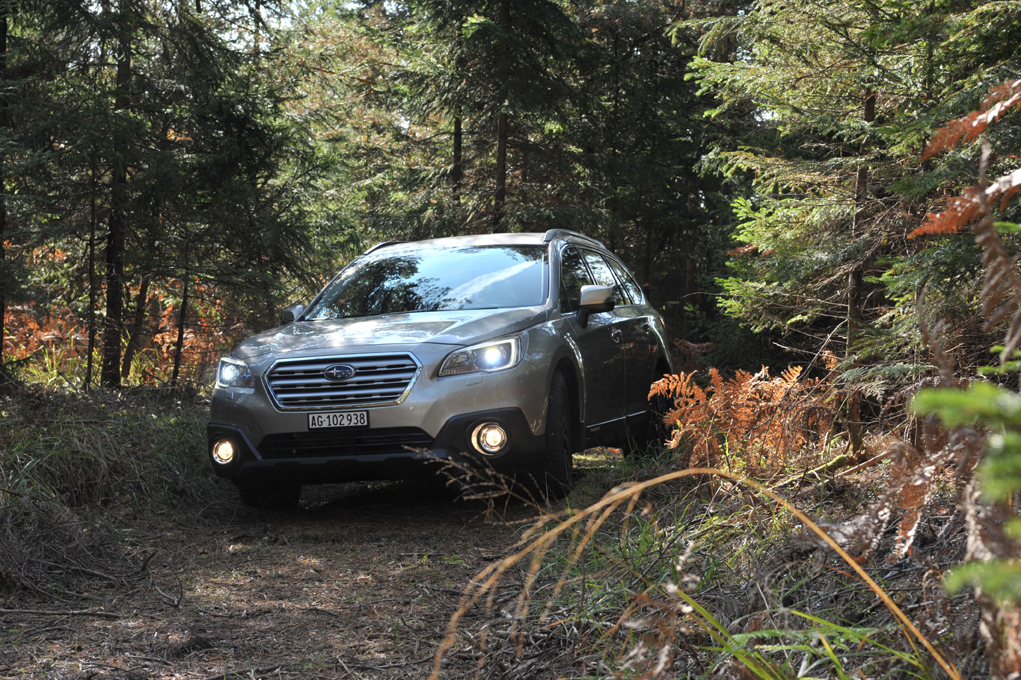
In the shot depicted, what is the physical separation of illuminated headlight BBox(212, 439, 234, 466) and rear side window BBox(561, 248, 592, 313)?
2450 mm

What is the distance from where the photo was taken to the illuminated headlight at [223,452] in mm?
5593

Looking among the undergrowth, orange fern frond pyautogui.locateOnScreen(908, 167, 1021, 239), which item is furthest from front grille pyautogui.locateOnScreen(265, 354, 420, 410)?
orange fern frond pyautogui.locateOnScreen(908, 167, 1021, 239)

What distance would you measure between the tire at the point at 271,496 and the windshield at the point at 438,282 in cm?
129

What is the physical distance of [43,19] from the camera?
9117 millimetres

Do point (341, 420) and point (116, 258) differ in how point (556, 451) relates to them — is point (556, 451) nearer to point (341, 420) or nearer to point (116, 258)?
point (341, 420)

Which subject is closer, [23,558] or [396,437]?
[23,558]

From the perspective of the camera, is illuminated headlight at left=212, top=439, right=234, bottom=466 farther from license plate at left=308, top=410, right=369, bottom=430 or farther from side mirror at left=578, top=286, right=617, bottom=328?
side mirror at left=578, top=286, right=617, bottom=328

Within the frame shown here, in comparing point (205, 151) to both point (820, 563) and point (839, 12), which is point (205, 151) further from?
point (820, 563)

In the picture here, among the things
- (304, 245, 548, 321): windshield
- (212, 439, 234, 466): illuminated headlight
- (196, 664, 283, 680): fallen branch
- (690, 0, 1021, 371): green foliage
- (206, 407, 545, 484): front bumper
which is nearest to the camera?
(196, 664, 283, 680): fallen branch

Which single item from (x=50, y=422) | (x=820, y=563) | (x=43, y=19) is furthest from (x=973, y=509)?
(x=43, y=19)

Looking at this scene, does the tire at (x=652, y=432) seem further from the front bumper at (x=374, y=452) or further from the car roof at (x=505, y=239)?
the front bumper at (x=374, y=452)

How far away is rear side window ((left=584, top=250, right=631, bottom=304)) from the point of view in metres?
7.49

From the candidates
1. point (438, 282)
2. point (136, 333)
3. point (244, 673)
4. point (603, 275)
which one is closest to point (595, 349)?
point (438, 282)

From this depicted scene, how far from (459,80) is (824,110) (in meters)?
8.64
